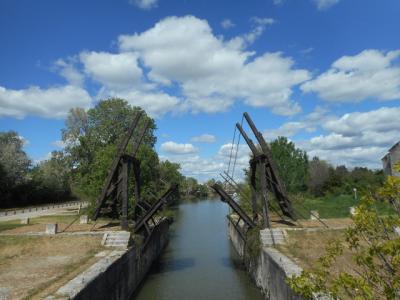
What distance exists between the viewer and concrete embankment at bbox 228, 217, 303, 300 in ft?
37.5

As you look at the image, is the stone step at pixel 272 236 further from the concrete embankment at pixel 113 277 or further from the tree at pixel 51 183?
the tree at pixel 51 183

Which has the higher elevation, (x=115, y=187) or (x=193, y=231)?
(x=115, y=187)

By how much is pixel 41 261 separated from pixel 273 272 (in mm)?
8403

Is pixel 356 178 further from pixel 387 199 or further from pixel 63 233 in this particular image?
pixel 387 199

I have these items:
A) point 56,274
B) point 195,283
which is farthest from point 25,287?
point 195,283

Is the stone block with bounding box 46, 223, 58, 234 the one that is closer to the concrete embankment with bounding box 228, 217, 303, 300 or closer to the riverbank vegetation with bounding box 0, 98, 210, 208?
the concrete embankment with bounding box 228, 217, 303, 300

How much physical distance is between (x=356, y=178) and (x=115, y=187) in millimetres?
43895

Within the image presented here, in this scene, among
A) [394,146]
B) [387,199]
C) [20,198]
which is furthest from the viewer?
[20,198]

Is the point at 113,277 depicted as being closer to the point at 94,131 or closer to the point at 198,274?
the point at 198,274

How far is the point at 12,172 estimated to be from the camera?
46438 mm

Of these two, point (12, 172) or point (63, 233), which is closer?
point (63, 233)

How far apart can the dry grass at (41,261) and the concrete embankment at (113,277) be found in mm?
560

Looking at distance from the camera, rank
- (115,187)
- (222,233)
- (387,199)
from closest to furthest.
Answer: (387,199)
(115,187)
(222,233)

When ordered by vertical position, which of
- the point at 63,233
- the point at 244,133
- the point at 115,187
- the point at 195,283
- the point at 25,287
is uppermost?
the point at 244,133
